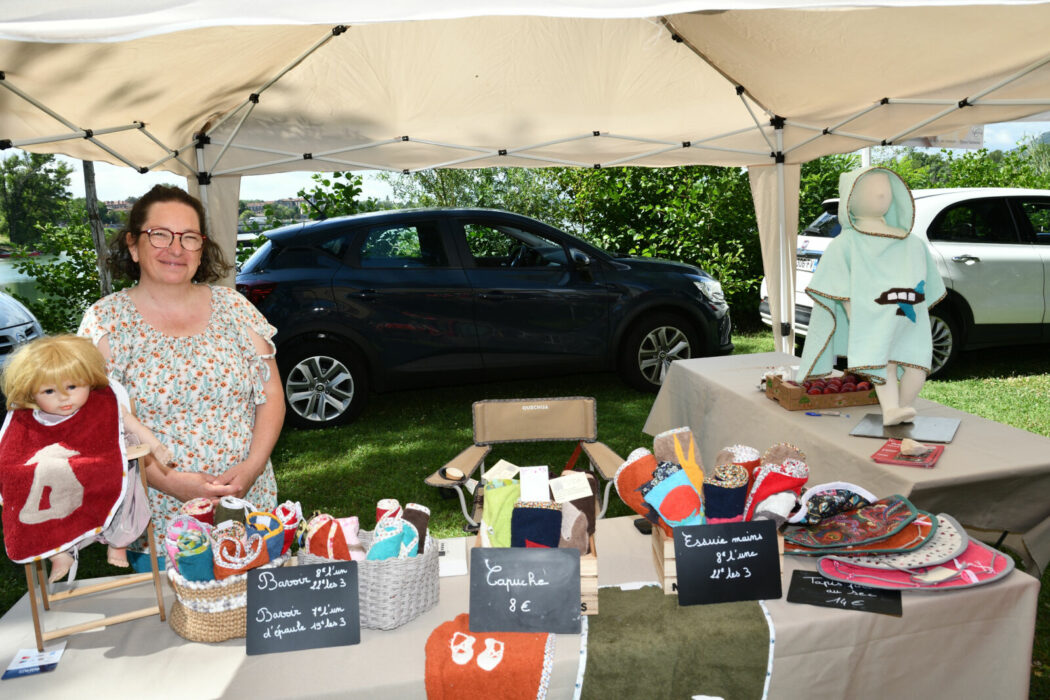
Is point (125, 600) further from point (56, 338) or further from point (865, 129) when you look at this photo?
point (865, 129)

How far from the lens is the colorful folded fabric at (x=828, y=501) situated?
1733 mm

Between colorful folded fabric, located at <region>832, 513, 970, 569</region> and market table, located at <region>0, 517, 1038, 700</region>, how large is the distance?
0.07 meters

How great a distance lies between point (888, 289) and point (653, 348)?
10.1ft

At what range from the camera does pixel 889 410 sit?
8.89 feet

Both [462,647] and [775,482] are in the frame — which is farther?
[775,482]

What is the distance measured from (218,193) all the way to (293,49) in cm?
104

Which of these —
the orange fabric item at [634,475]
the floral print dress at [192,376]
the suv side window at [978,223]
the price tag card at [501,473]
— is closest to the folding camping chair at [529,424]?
the price tag card at [501,473]

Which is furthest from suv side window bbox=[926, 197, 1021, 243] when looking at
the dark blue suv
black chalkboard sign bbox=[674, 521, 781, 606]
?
black chalkboard sign bbox=[674, 521, 781, 606]

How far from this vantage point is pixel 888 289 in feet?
9.10

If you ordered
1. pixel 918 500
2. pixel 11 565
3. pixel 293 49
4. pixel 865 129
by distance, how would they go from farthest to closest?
pixel 865 129
pixel 293 49
pixel 11 565
pixel 918 500

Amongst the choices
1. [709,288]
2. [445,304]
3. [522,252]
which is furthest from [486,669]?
[709,288]

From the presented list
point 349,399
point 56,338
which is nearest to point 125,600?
point 56,338

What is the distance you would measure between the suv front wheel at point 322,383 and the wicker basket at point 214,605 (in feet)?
12.5

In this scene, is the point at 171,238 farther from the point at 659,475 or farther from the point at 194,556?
the point at 659,475
